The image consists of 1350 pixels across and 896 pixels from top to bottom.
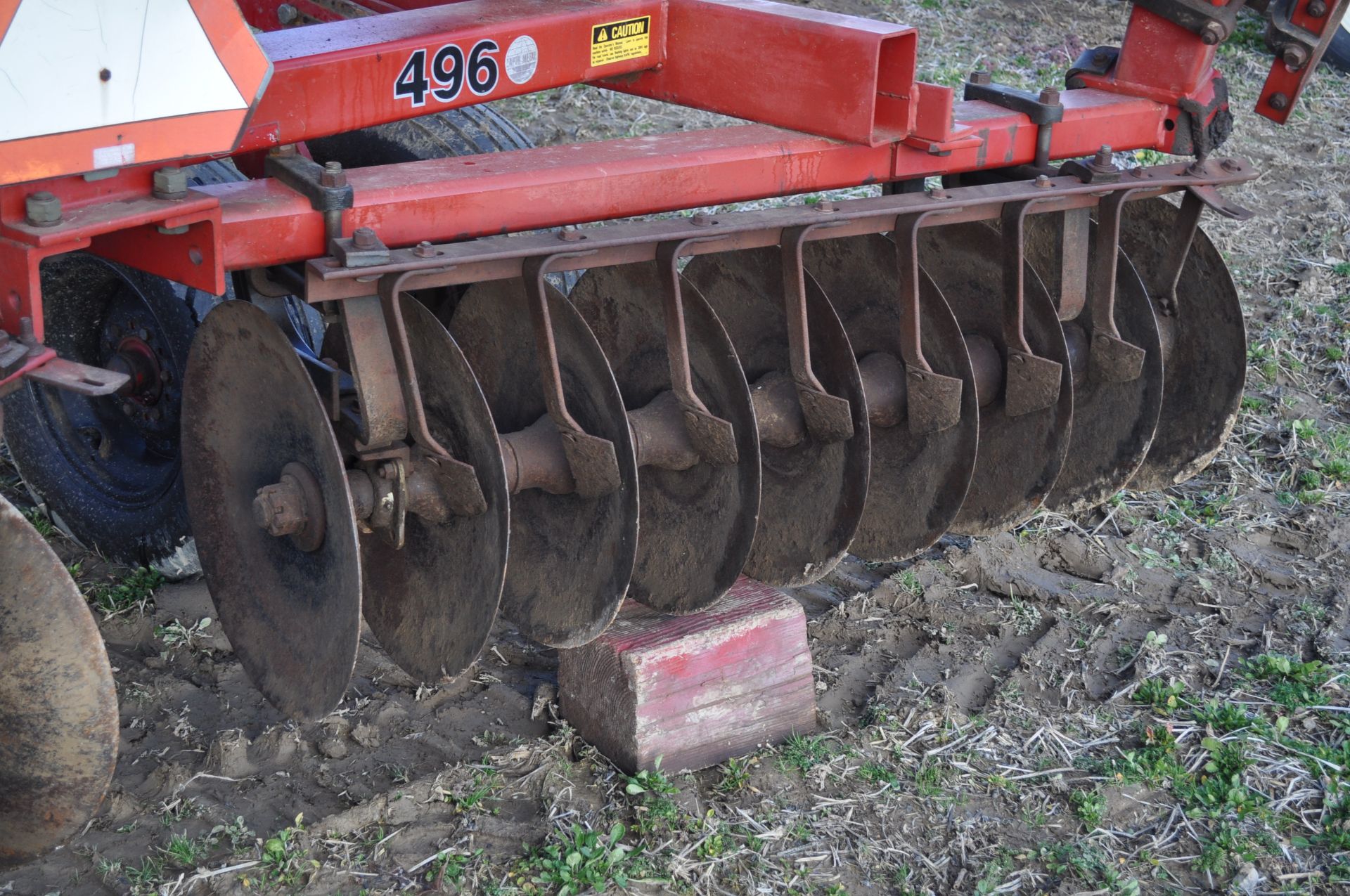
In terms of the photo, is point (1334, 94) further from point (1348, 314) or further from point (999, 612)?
point (999, 612)

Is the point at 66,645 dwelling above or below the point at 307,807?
above

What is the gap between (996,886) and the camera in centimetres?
Answer: 217

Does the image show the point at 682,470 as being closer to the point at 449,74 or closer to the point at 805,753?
the point at 805,753

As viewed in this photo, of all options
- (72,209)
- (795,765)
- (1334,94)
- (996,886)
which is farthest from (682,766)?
(1334,94)

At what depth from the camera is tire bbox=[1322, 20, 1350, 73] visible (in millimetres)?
7008

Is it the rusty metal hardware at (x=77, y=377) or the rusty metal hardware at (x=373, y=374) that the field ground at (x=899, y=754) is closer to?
the rusty metal hardware at (x=373, y=374)

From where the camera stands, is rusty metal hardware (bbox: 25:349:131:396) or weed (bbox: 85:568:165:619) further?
weed (bbox: 85:568:165:619)

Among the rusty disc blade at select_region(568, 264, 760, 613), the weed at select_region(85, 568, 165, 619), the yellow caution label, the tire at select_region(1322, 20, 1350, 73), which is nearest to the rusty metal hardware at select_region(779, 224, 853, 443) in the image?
the rusty disc blade at select_region(568, 264, 760, 613)

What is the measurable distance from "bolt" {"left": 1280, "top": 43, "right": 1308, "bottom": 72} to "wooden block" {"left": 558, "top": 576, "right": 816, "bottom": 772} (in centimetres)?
152

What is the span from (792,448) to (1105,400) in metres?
0.74

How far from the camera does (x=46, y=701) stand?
1.82m

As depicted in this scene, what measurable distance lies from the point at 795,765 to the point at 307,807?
0.87 m

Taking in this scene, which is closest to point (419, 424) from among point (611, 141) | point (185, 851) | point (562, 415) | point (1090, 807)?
point (562, 415)

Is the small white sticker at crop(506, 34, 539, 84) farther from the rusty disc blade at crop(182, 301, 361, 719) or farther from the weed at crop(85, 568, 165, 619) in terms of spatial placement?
the weed at crop(85, 568, 165, 619)
